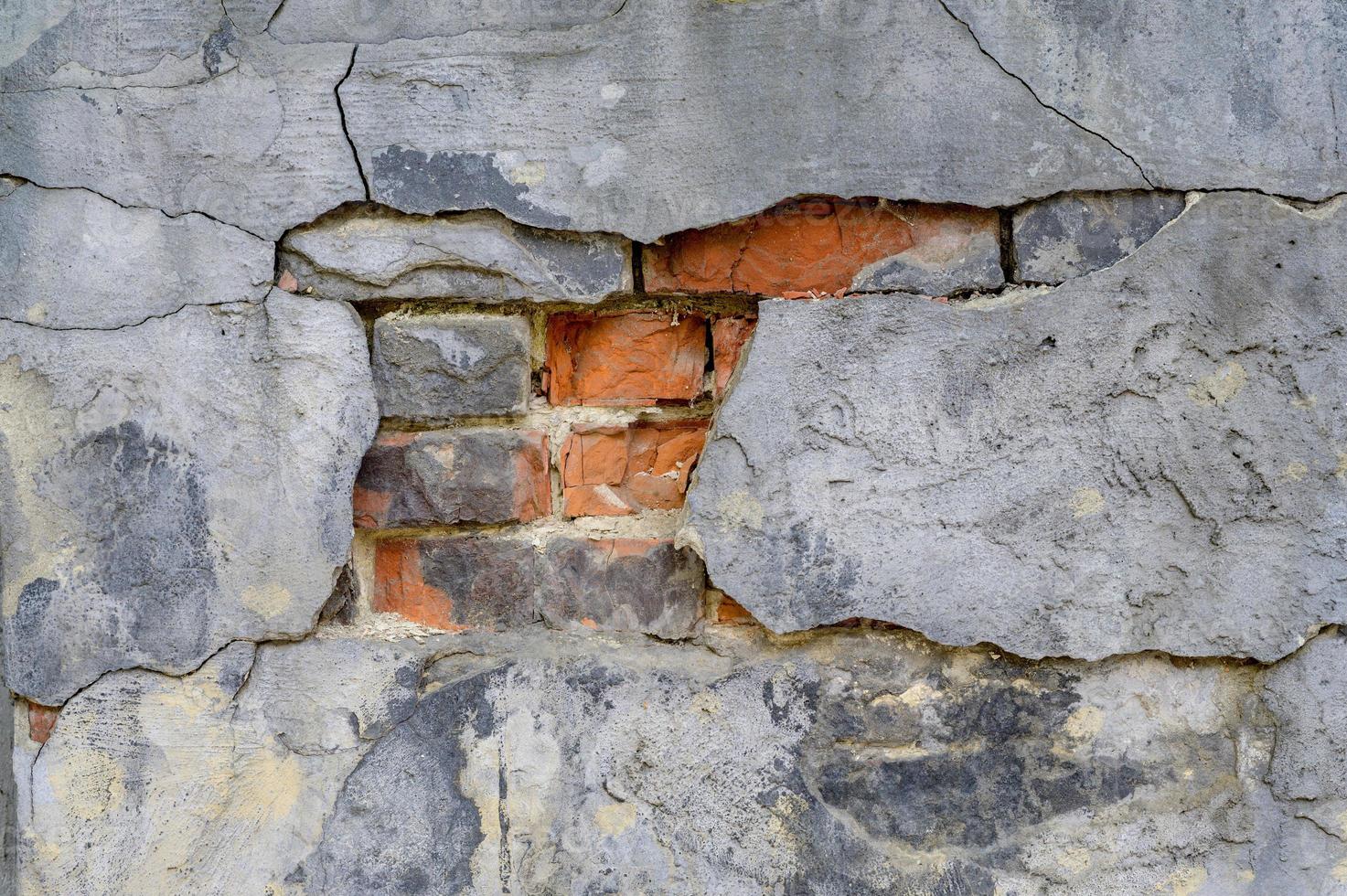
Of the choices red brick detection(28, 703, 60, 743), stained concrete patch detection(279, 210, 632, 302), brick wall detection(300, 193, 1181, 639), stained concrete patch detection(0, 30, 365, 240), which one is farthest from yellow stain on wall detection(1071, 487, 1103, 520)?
red brick detection(28, 703, 60, 743)

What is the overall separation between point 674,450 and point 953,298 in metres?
0.42

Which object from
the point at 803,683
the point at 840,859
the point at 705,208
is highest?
the point at 705,208

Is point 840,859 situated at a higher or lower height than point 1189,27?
lower

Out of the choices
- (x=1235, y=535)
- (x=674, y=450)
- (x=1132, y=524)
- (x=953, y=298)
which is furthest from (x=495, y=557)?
(x=1235, y=535)

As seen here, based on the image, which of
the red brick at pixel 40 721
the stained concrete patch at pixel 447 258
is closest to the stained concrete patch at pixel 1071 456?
the stained concrete patch at pixel 447 258

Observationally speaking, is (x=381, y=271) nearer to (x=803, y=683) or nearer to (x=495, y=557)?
(x=495, y=557)

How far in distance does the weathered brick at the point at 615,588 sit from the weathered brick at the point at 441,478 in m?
0.11

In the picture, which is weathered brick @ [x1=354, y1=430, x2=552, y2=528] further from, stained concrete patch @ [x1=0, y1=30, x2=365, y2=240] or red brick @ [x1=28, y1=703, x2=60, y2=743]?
red brick @ [x1=28, y1=703, x2=60, y2=743]

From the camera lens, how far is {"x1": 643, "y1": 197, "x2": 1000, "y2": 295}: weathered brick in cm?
122

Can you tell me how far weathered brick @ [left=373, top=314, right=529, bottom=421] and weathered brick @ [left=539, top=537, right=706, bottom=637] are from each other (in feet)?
0.77

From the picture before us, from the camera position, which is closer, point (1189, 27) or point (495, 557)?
point (1189, 27)

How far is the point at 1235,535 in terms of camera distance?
3.93 ft

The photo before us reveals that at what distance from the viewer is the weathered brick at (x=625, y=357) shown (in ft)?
4.35

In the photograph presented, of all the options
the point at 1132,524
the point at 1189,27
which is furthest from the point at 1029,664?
the point at 1189,27
